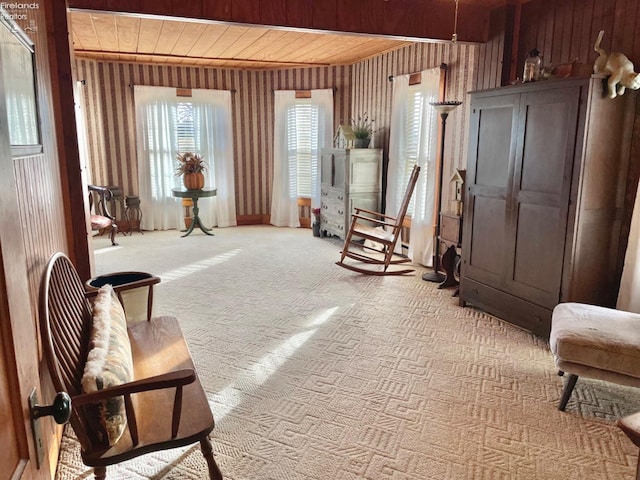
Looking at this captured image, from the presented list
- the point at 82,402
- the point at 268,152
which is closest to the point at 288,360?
the point at 82,402

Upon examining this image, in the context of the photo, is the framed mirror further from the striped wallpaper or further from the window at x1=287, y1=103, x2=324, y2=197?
the window at x1=287, y1=103, x2=324, y2=197

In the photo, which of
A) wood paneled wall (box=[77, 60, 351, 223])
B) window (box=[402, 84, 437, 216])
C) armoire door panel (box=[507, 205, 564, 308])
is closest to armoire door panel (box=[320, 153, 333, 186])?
wood paneled wall (box=[77, 60, 351, 223])

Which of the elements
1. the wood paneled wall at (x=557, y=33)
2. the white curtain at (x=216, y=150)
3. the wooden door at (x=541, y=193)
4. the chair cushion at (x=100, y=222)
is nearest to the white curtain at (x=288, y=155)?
the white curtain at (x=216, y=150)

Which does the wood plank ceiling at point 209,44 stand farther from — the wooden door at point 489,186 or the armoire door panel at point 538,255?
the armoire door panel at point 538,255

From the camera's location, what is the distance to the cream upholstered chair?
2.37 m

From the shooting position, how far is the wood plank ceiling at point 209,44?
15.3 feet

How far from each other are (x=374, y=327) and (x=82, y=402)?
2474 mm

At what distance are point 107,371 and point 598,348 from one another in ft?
7.45

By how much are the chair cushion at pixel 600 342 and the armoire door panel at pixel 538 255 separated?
0.60m

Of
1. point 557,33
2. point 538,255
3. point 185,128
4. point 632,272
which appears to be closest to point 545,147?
point 538,255

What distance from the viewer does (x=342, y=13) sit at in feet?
11.8

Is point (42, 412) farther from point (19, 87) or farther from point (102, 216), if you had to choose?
point (102, 216)

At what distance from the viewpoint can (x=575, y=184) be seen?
3.03m

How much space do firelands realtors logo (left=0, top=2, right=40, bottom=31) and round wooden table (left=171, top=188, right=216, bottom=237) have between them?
4.58 m
